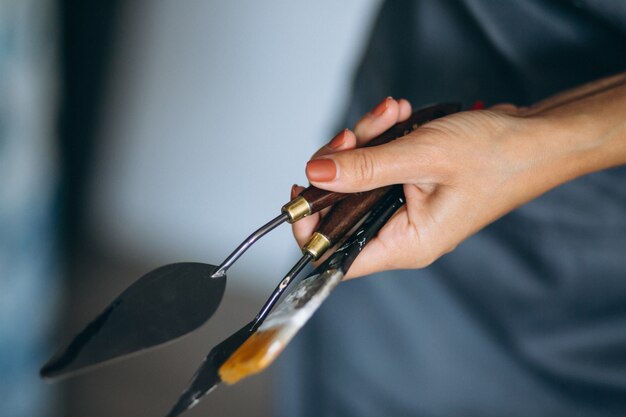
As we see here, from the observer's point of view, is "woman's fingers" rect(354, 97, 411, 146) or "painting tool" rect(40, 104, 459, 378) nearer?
"painting tool" rect(40, 104, 459, 378)

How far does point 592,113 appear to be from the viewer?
0.52 meters

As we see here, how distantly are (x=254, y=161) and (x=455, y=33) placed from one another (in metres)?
0.64

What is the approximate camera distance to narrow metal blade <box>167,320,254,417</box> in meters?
0.33

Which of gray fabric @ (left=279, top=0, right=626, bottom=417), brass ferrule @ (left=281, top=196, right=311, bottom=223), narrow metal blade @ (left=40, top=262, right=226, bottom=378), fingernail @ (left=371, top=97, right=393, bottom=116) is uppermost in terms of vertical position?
narrow metal blade @ (left=40, top=262, right=226, bottom=378)

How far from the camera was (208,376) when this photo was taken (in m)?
0.35

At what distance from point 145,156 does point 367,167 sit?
3.30 ft

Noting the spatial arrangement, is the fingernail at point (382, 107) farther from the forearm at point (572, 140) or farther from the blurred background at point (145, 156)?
the blurred background at point (145, 156)

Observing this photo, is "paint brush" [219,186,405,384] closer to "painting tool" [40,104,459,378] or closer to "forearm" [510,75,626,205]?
"painting tool" [40,104,459,378]

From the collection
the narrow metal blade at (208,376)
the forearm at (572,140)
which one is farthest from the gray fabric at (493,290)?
the narrow metal blade at (208,376)

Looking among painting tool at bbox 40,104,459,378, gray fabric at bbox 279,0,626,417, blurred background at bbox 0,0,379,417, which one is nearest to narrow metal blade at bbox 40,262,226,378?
painting tool at bbox 40,104,459,378

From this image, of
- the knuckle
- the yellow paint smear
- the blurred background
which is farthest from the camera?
the blurred background

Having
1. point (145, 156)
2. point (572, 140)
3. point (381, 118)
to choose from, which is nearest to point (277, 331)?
point (381, 118)

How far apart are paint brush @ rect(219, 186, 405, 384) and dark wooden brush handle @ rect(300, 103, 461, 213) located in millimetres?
37

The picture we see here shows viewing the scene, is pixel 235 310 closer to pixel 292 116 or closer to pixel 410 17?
pixel 292 116
